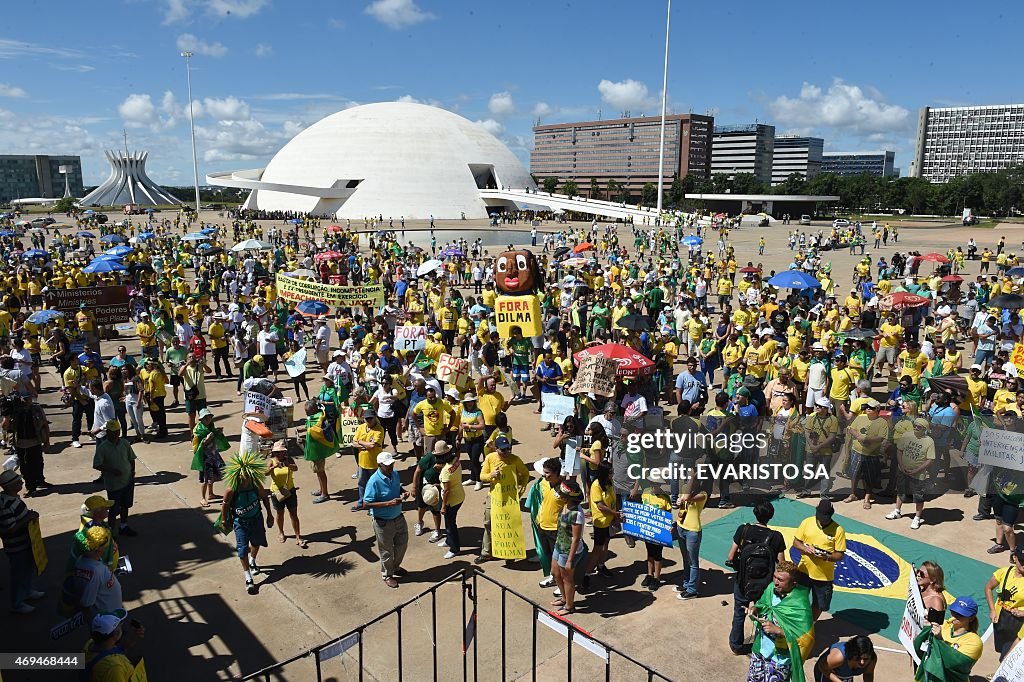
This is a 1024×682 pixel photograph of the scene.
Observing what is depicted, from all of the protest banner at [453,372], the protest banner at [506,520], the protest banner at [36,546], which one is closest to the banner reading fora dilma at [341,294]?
the protest banner at [453,372]

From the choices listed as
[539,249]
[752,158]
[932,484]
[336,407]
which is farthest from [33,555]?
[752,158]

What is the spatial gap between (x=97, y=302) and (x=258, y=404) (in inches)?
349

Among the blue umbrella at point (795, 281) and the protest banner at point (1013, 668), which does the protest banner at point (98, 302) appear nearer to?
the blue umbrella at point (795, 281)

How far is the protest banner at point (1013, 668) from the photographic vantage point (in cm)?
412

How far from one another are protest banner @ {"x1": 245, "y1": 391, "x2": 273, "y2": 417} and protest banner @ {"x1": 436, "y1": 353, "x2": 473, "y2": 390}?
115 inches

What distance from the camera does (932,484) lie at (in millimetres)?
8844

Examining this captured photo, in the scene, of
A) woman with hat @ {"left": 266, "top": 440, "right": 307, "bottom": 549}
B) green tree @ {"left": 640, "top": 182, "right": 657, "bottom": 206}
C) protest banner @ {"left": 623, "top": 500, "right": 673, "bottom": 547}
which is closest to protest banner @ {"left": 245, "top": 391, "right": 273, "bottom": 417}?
woman with hat @ {"left": 266, "top": 440, "right": 307, "bottom": 549}

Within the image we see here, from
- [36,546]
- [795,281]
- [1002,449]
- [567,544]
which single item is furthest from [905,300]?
[36,546]

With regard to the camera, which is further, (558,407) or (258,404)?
(258,404)

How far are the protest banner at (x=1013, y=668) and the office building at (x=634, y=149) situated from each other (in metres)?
158

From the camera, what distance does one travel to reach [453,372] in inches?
446

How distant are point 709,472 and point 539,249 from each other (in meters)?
37.6

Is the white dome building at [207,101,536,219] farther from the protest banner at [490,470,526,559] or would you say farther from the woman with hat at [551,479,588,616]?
the woman with hat at [551,479,588,616]

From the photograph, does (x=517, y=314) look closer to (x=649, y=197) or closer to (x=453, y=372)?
(x=453, y=372)
